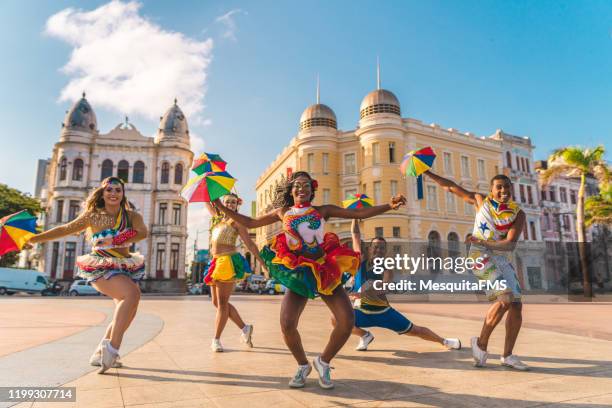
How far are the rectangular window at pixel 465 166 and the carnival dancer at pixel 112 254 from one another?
120ft

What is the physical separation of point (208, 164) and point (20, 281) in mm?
32277

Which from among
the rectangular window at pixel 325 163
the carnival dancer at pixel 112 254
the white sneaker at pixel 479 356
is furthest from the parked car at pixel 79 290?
the white sneaker at pixel 479 356

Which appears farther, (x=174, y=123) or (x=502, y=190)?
(x=174, y=123)

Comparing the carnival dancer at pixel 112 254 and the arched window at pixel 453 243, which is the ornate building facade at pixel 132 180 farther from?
the carnival dancer at pixel 112 254

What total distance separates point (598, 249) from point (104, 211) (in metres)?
24.9

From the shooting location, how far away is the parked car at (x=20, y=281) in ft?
93.9

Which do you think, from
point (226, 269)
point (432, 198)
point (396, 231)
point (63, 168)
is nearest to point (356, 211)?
point (226, 269)

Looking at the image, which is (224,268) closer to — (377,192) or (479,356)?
(479,356)

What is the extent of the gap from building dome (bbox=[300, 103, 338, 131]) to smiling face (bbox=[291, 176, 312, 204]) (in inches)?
1277

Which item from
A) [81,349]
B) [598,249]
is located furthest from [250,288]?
[81,349]

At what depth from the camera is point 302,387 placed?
3209mm

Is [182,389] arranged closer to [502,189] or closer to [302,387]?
[302,387]

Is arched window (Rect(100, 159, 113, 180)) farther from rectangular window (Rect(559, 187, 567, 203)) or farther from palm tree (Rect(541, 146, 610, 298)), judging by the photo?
rectangular window (Rect(559, 187, 567, 203))

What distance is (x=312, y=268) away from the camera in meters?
3.39
